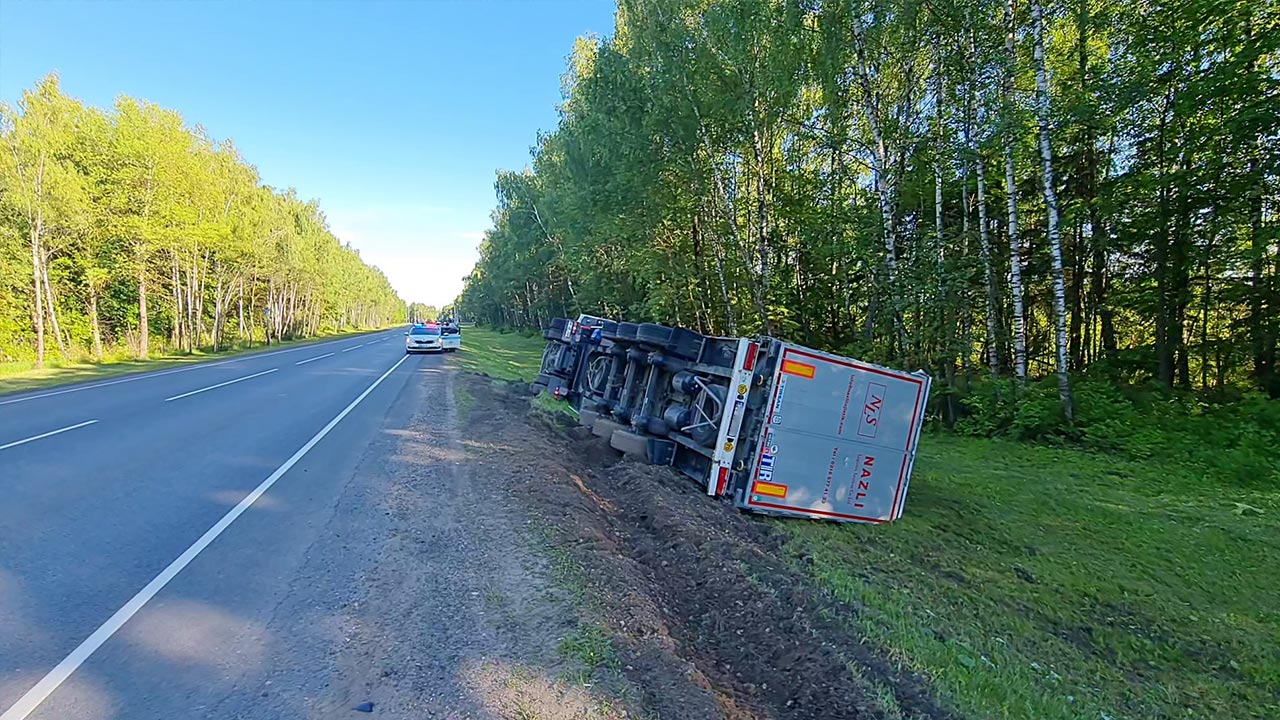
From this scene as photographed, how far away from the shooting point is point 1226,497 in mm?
7883

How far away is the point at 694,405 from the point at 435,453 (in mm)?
3593

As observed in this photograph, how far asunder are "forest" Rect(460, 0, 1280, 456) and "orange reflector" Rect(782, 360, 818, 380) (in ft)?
22.2

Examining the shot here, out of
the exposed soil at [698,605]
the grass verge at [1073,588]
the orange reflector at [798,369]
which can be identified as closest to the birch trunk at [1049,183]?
the grass verge at [1073,588]

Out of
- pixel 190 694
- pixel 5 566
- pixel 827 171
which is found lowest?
pixel 5 566

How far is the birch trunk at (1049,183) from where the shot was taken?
10.2 m

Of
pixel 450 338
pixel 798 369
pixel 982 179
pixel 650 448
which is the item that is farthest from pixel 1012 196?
pixel 450 338

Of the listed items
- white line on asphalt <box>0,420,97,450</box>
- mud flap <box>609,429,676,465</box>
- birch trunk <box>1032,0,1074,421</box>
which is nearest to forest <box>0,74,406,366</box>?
white line on asphalt <box>0,420,97,450</box>

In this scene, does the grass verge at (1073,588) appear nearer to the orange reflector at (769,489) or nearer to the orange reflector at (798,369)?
the orange reflector at (769,489)

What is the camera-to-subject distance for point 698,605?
4.43 meters

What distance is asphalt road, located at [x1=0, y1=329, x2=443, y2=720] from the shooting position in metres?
3.06

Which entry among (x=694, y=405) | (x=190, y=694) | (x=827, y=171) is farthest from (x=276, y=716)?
(x=827, y=171)

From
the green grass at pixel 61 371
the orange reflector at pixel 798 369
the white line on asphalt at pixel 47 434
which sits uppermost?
the orange reflector at pixel 798 369

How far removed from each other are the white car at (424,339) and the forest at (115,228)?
39.5ft

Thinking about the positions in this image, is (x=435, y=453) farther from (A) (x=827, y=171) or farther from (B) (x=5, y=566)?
(A) (x=827, y=171)
